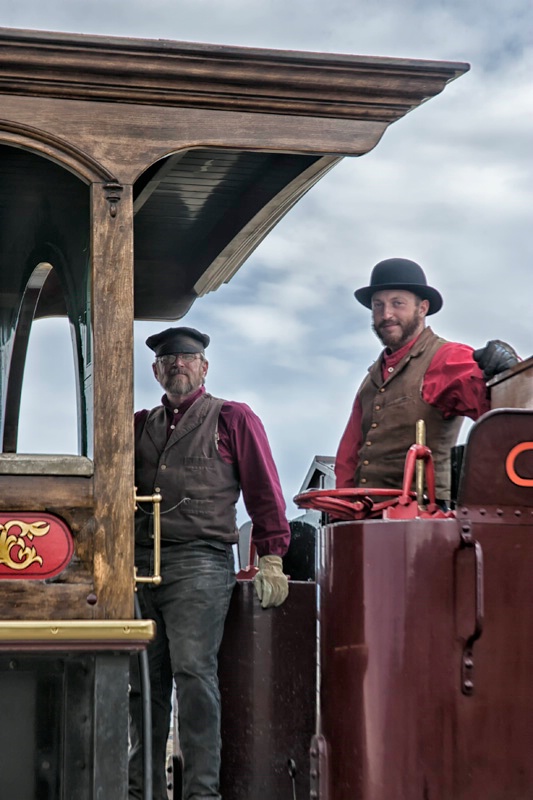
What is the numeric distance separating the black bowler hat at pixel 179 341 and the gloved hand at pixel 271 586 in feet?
3.14

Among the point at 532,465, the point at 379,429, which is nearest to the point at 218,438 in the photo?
the point at 379,429

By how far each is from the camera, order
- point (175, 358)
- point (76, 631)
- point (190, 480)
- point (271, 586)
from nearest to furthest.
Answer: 1. point (76, 631)
2. point (271, 586)
3. point (190, 480)
4. point (175, 358)

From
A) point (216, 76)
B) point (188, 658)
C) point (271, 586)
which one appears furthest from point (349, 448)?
point (216, 76)

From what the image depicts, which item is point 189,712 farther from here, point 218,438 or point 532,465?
point 532,465

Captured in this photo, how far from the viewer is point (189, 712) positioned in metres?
4.16

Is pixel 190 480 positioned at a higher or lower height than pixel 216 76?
lower

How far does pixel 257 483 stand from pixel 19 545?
4.42ft

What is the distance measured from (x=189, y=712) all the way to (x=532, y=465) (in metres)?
1.50

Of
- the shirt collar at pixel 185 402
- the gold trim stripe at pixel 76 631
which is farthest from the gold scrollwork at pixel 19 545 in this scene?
the shirt collar at pixel 185 402

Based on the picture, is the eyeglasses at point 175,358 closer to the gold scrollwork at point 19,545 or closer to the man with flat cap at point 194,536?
the man with flat cap at point 194,536

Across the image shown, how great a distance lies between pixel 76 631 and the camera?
3.36 meters

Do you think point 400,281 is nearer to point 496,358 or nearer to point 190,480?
point 496,358

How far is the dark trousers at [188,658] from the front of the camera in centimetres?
416

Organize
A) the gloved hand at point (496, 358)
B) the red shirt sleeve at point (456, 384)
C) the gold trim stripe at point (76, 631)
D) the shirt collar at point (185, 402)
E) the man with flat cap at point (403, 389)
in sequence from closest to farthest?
1. the gold trim stripe at point (76, 631)
2. the gloved hand at point (496, 358)
3. the red shirt sleeve at point (456, 384)
4. the man with flat cap at point (403, 389)
5. the shirt collar at point (185, 402)
